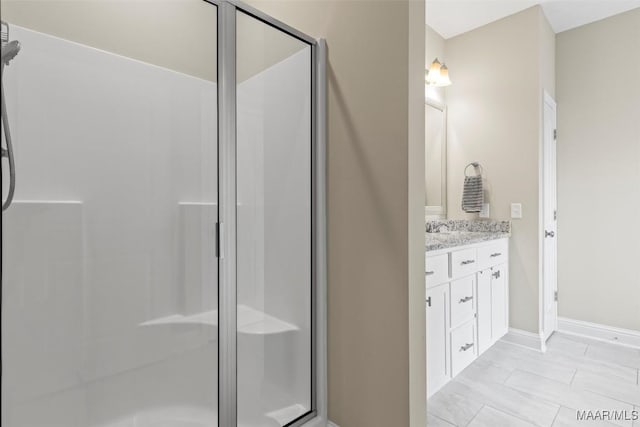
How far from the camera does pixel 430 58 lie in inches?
119

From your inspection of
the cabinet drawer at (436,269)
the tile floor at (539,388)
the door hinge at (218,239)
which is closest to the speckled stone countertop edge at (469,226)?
the cabinet drawer at (436,269)

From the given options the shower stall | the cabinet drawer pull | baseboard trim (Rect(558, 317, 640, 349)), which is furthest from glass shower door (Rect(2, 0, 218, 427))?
baseboard trim (Rect(558, 317, 640, 349))

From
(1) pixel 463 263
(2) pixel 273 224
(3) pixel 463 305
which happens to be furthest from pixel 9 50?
(3) pixel 463 305

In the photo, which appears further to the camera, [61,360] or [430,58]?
[430,58]

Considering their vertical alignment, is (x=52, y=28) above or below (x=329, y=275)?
above

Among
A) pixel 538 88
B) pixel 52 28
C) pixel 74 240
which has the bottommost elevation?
pixel 74 240

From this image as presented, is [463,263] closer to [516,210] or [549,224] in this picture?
[516,210]

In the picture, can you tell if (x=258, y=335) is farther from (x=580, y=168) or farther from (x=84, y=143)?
(x=580, y=168)

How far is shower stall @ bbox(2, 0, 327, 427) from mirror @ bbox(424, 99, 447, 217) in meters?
1.65

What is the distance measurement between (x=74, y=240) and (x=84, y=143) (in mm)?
310

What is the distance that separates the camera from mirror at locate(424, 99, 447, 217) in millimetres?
3006

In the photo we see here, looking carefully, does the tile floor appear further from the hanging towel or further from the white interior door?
the hanging towel

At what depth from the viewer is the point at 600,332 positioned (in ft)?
9.50

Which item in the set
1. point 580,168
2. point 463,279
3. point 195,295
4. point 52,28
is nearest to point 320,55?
point 52,28
